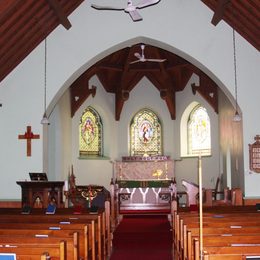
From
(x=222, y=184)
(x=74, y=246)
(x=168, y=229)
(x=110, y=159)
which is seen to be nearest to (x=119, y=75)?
(x=110, y=159)

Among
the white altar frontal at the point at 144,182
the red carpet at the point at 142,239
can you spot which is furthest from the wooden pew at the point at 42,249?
the white altar frontal at the point at 144,182

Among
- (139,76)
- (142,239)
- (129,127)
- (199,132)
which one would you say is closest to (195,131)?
(199,132)

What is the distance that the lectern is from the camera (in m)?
10.7

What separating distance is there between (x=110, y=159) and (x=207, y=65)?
309 inches

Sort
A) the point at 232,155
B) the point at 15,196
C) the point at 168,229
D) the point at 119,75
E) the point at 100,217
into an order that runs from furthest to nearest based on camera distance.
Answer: the point at 119,75 → the point at 232,155 → the point at 15,196 → the point at 168,229 → the point at 100,217

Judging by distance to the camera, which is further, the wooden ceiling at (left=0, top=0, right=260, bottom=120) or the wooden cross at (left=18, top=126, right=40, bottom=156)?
the wooden cross at (left=18, top=126, right=40, bottom=156)

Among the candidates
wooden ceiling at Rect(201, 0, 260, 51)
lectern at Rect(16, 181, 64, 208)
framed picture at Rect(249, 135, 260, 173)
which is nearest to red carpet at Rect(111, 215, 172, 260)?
lectern at Rect(16, 181, 64, 208)

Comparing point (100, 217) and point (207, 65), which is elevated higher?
point (207, 65)

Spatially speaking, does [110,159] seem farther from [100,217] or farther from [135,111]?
[100,217]

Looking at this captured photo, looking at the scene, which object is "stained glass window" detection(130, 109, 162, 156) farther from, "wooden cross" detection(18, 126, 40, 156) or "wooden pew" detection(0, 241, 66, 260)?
"wooden pew" detection(0, 241, 66, 260)

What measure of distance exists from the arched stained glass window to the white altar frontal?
120 centimetres

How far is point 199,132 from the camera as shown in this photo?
61.4ft

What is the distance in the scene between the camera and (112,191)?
12.6 m

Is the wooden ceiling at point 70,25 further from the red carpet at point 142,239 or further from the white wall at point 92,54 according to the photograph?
the red carpet at point 142,239
